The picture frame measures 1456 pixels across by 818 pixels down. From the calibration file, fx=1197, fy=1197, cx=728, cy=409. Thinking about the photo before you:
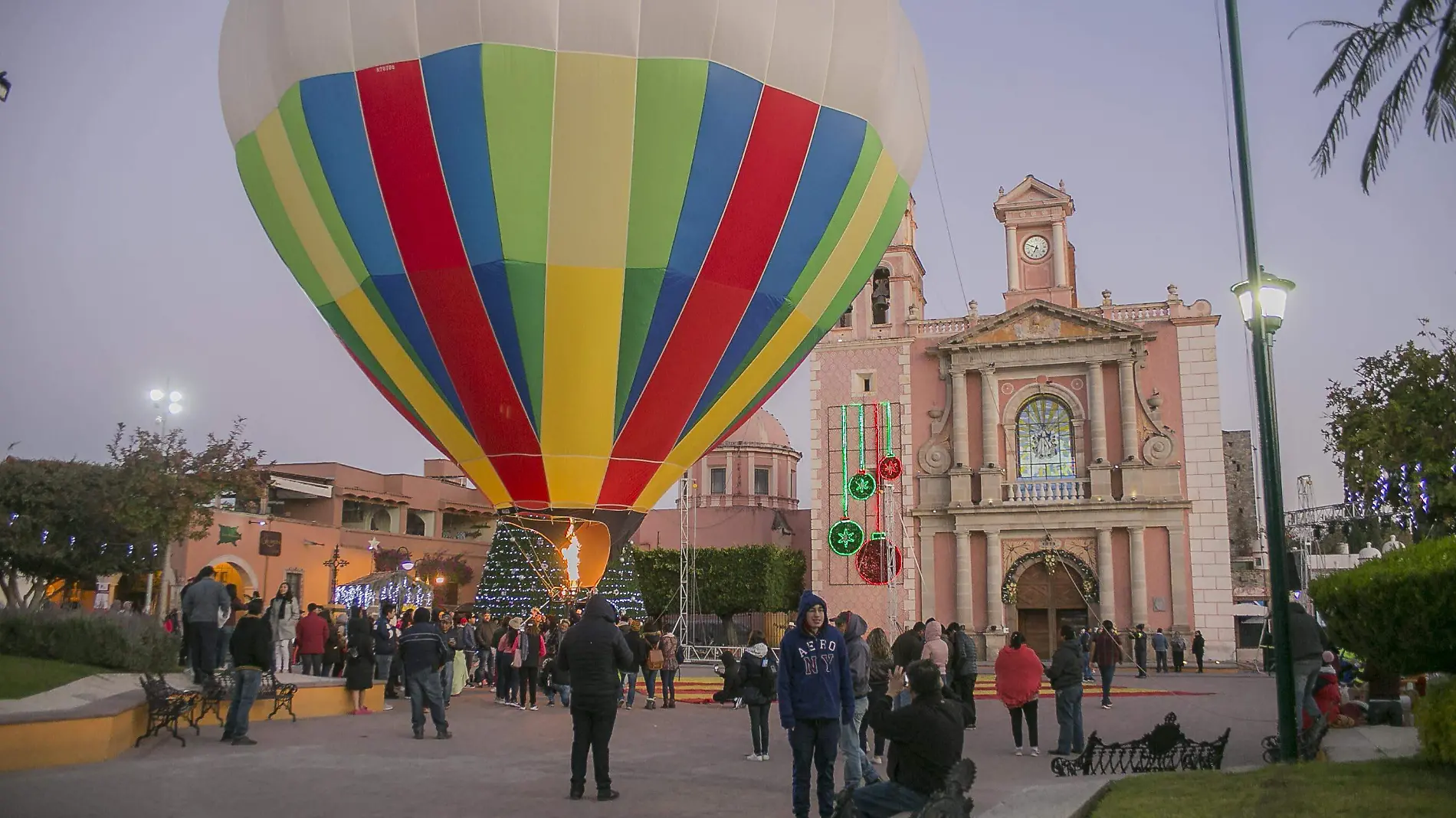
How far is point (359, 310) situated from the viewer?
13.2 meters

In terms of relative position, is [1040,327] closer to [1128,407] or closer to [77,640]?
[1128,407]

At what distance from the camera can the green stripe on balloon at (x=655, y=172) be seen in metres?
12.0

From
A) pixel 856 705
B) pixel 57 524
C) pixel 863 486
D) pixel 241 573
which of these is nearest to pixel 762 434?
pixel 863 486

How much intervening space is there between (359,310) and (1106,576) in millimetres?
24553

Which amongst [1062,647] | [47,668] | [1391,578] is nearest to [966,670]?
[1062,647]

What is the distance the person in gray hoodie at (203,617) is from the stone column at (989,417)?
25.0 metres

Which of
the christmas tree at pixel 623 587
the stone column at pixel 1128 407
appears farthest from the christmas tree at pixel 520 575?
the stone column at pixel 1128 407

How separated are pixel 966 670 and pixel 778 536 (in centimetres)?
3239

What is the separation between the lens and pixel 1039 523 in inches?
1310

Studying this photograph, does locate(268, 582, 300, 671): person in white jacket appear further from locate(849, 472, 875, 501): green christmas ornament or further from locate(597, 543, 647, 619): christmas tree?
locate(849, 472, 875, 501): green christmas ornament

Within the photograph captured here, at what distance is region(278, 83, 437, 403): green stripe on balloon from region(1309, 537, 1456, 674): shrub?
9.54m

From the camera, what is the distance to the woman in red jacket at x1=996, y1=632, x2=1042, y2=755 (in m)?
10.6

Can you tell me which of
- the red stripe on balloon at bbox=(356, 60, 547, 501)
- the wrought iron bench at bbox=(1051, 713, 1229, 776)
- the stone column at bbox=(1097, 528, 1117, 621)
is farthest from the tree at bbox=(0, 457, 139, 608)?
the stone column at bbox=(1097, 528, 1117, 621)

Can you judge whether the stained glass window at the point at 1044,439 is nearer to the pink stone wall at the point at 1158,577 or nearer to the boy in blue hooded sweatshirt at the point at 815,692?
the pink stone wall at the point at 1158,577
